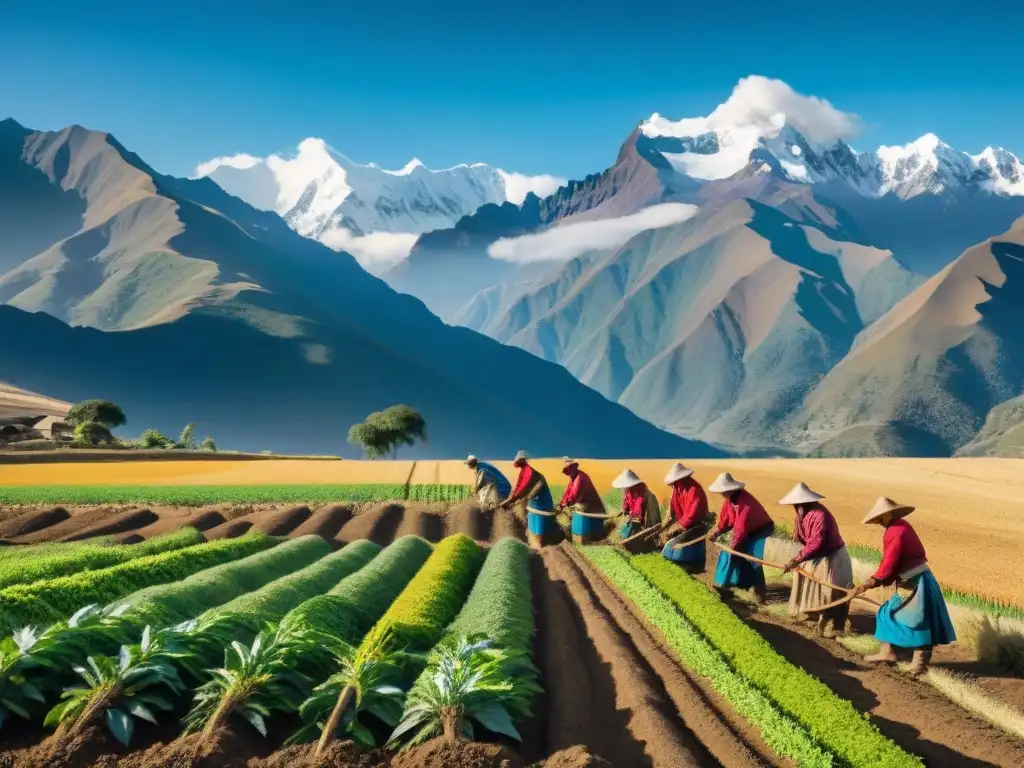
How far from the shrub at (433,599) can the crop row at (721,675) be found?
125 inches

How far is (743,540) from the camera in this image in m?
16.0

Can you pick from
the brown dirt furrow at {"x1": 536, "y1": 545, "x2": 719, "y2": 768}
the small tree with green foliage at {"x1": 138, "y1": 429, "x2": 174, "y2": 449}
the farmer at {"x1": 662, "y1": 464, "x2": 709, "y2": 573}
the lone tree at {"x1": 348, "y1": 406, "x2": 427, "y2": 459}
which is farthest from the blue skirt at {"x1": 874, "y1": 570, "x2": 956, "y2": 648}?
the lone tree at {"x1": 348, "y1": 406, "x2": 427, "y2": 459}

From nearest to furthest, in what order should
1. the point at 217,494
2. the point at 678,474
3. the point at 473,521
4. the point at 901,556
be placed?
the point at 901,556, the point at 678,474, the point at 473,521, the point at 217,494

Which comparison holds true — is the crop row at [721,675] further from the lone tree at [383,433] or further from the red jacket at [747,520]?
the lone tree at [383,433]

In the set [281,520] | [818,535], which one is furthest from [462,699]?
[281,520]

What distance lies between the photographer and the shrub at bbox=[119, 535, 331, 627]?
37.5 ft

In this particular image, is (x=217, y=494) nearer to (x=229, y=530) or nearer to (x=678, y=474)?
(x=229, y=530)

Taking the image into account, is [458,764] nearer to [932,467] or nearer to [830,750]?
[830,750]

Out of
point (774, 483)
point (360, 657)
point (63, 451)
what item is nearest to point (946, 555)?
point (360, 657)

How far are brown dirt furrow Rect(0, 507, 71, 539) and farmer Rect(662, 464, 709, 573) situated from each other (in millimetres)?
19680

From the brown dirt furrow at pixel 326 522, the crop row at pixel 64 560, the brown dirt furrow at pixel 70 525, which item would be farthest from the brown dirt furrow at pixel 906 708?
the brown dirt furrow at pixel 70 525

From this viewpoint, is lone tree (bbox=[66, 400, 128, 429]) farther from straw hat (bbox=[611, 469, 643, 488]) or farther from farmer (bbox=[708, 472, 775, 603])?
farmer (bbox=[708, 472, 775, 603])

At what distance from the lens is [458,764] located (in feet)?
24.7

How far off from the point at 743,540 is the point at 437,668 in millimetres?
8554
